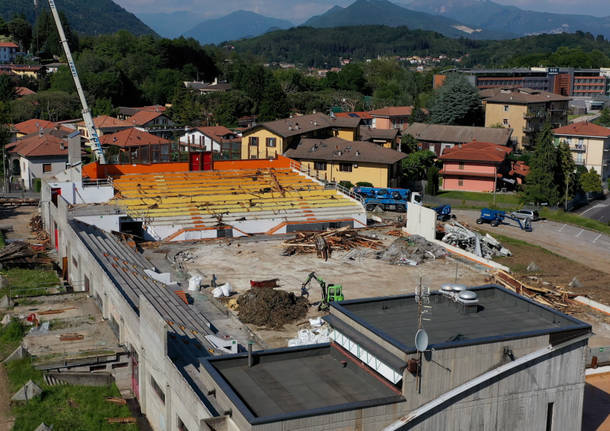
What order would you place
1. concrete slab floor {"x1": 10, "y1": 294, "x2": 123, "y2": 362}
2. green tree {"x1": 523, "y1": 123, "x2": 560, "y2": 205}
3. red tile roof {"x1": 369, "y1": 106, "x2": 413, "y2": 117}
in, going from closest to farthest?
concrete slab floor {"x1": 10, "y1": 294, "x2": 123, "y2": 362} < green tree {"x1": 523, "y1": 123, "x2": 560, "y2": 205} < red tile roof {"x1": 369, "y1": 106, "x2": 413, "y2": 117}

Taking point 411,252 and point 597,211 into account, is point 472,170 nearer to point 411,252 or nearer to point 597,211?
point 597,211

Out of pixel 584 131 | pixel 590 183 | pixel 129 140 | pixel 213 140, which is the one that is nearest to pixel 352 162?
pixel 213 140

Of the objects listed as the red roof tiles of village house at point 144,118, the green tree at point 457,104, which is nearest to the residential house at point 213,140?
the red roof tiles of village house at point 144,118

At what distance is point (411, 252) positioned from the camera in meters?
41.8

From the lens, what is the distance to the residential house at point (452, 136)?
82.1 meters

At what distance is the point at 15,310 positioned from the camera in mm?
32156

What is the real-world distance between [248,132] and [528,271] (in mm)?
36856

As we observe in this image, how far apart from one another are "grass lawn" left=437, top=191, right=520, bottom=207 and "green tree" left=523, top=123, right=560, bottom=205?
174cm

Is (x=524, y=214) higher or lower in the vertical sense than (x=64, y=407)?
higher

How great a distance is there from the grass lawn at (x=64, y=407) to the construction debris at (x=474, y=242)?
80.9 feet

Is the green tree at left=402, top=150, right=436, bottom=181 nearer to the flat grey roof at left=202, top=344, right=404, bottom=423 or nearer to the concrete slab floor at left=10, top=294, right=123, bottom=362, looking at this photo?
the concrete slab floor at left=10, top=294, right=123, bottom=362

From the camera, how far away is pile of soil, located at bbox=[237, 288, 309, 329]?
1230 inches

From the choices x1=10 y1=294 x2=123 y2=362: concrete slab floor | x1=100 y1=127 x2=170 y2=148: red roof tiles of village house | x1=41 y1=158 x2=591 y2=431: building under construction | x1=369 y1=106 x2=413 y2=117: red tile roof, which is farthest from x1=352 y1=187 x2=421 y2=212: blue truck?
x1=369 y1=106 x2=413 y2=117: red tile roof

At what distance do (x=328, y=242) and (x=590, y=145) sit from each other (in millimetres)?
48688
